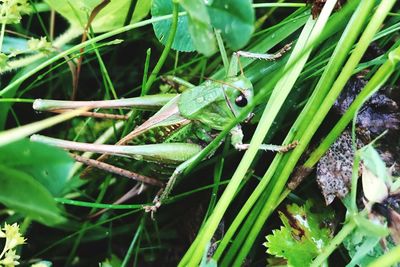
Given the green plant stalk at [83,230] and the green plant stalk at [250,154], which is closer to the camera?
the green plant stalk at [250,154]

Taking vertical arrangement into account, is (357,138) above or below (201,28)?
below

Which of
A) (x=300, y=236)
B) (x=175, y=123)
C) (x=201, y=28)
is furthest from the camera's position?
(x=175, y=123)

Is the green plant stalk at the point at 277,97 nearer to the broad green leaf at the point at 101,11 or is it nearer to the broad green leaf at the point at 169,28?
the broad green leaf at the point at 169,28

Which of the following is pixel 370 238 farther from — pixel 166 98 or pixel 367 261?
pixel 166 98

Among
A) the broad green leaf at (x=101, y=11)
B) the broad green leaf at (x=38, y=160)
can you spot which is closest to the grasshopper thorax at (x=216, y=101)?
the broad green leaf at (x=101, y=11)

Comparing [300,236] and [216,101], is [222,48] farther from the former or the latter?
[300,236]

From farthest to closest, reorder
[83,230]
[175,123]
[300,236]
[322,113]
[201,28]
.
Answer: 1. [83,230]
2. [175,123]
3. [300,236]
4. [322,113]
5. [201,28]

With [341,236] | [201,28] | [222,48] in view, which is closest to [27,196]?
[201,28]
